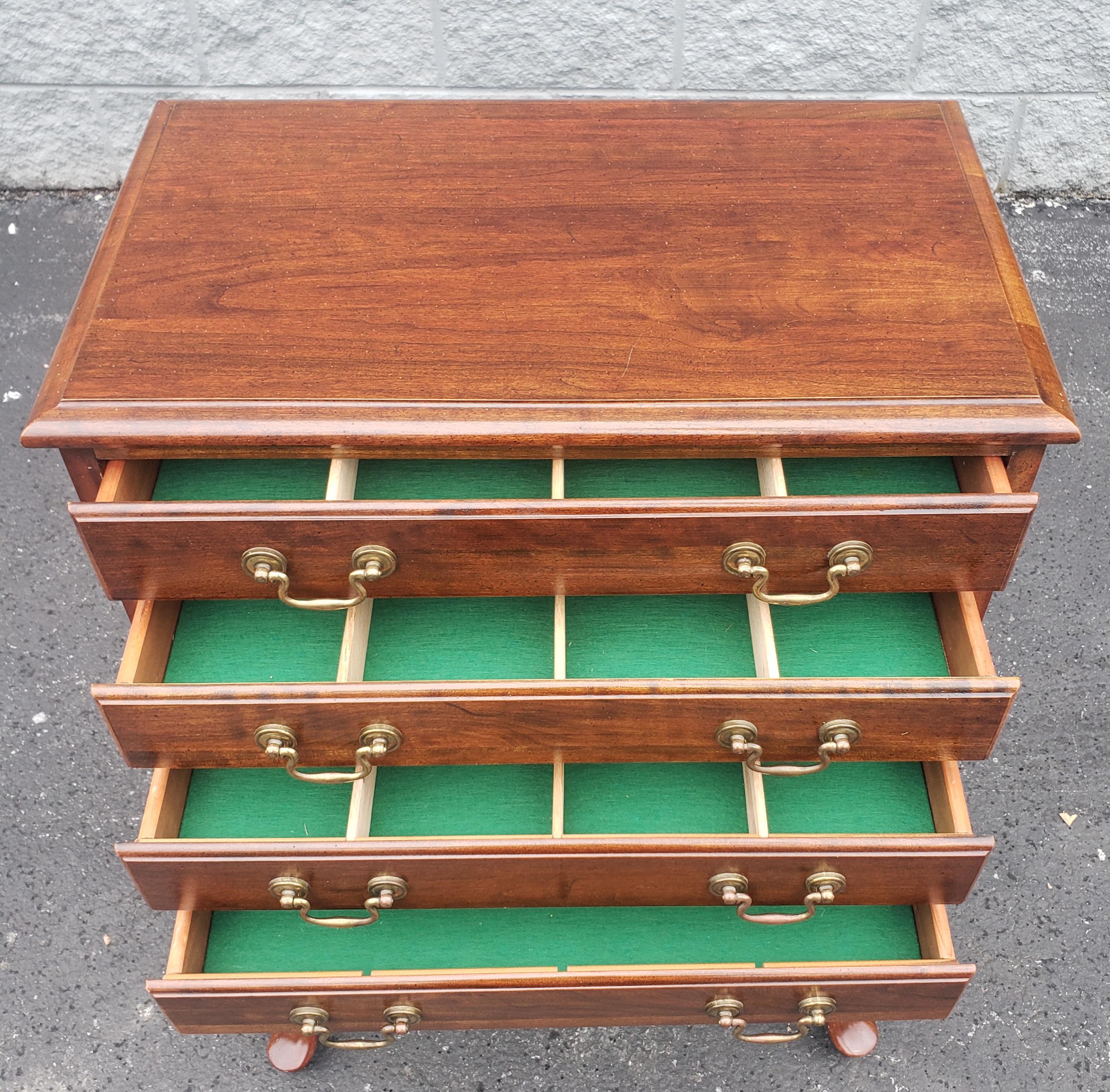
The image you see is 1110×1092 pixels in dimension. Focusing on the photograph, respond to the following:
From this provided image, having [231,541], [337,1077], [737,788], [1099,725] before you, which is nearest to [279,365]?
[231,541]

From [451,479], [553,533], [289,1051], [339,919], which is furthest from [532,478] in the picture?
[289,1051]

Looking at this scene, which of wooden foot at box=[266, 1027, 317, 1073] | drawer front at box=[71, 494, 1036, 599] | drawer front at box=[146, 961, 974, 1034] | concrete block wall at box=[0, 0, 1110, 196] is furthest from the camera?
concrete block wall at box=[0, 0, 1110, 196]

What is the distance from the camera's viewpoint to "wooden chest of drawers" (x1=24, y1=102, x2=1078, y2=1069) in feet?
3.20

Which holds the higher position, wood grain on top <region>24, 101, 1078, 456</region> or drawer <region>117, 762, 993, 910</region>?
wood grain on top <region>24, 101, 1078, 456</region>

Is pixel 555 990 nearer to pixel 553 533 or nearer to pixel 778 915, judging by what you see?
pixel 778 915

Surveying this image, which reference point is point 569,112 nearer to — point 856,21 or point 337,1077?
point 856,21

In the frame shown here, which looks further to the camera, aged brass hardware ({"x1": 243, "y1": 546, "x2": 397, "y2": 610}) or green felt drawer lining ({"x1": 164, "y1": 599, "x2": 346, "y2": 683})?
green felt drawer lining ({"x1": 164, "y1": 599, "x2": 346, "y2": 683})

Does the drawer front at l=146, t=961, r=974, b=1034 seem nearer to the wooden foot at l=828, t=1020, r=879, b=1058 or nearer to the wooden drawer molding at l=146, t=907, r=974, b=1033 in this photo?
the wooden drawer molding at l=146, t=907, r=974, b=1033

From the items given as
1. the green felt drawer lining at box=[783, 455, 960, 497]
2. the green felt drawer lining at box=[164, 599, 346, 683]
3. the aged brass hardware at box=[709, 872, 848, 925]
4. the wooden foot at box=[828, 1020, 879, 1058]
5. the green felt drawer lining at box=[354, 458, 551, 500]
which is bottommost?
the wooden foot at box=[828, 1020, 879, 1058]

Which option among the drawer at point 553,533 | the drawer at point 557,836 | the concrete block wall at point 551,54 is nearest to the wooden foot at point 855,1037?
the drawer at point 557,836

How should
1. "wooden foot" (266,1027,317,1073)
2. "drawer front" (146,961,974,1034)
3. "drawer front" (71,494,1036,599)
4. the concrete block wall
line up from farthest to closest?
1. the concrete block wall
2. "wooden foot" (266,1027,317,1073)
3. "drawer front" (146,961,974,1034)
4. "drawer front" (71,494,1036,599)

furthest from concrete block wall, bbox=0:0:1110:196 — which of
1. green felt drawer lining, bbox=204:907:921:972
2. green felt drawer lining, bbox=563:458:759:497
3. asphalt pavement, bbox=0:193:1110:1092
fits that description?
green felt drawer lining, bbox=204:907:921:972

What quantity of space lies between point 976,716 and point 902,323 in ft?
1.16

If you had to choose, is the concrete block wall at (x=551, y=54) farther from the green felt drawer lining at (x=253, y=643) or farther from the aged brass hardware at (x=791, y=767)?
the aged brass hardware at (x=791, y=767)
